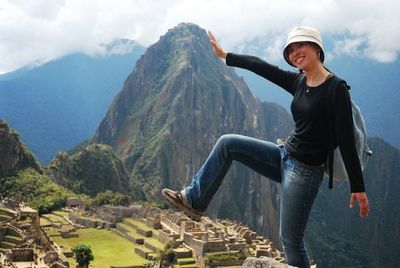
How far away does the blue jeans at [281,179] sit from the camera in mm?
5816

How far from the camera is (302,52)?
5.82m

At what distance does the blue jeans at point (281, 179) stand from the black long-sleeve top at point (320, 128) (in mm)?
154

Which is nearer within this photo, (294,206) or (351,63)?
(294,206)

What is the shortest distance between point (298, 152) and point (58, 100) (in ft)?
339

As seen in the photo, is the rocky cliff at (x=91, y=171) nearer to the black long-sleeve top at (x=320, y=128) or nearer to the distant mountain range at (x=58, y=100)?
the distant mountain range at (x=58, y=100)

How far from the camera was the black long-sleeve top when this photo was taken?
5.46m

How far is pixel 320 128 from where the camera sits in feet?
18.5

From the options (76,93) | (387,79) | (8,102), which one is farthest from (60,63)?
(387,79)

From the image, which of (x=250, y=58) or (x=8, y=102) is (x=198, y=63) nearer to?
(x=8, y=102)

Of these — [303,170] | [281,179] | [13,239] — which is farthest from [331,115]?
[13,239]

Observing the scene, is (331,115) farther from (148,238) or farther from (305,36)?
(148,238)

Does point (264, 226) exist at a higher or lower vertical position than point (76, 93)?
lower

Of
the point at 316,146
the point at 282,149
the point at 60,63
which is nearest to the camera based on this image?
the point at 316,146

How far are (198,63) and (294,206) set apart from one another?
132433 mm
